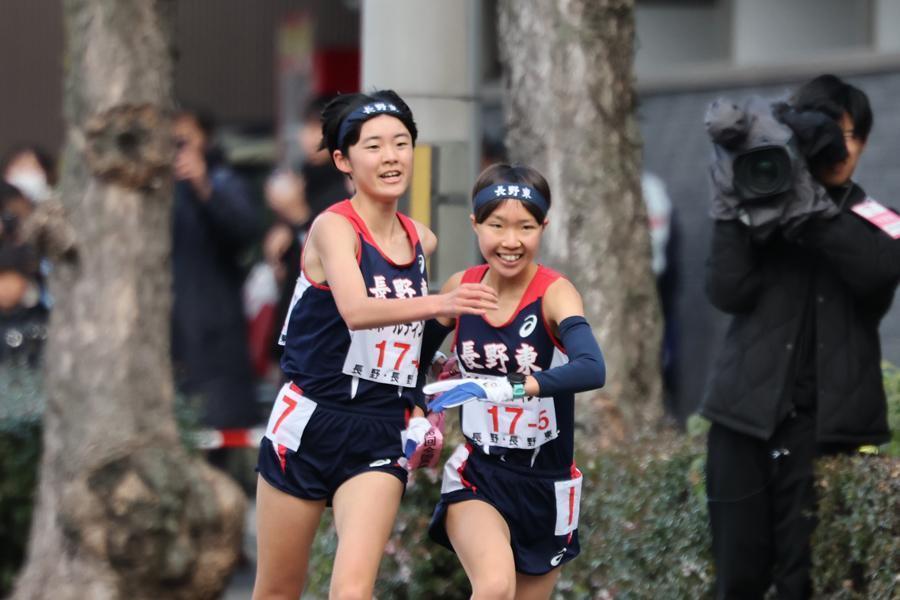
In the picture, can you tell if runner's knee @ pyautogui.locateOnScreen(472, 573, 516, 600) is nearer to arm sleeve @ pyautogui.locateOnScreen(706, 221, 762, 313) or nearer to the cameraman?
the cameraman

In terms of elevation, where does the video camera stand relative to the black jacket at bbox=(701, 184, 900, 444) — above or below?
above

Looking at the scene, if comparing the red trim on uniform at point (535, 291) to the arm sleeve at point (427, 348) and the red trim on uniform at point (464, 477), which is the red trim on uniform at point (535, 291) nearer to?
the arm sleeve at point (427, 348)

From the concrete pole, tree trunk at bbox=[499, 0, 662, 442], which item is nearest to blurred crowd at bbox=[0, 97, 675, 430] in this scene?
the concrete pole

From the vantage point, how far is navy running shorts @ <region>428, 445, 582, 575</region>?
195 inches

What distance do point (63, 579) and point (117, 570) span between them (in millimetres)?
290

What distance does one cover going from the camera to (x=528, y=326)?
488 centimetres

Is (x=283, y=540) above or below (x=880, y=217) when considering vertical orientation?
below

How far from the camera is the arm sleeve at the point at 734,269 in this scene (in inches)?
213

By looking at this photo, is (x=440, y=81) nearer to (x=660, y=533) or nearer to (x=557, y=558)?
(x=660, y=533)

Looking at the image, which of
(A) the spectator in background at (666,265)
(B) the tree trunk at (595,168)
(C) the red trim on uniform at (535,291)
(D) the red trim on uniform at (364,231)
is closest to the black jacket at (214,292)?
(B) the tree trunk at (595,168)

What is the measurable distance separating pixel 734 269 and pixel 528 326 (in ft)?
2.83

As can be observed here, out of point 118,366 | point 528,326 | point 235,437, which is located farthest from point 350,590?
point 235,437

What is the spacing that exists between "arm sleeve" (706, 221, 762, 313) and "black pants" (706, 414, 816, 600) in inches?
15.7

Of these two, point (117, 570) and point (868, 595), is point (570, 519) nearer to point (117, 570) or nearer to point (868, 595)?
point (868, 595)
